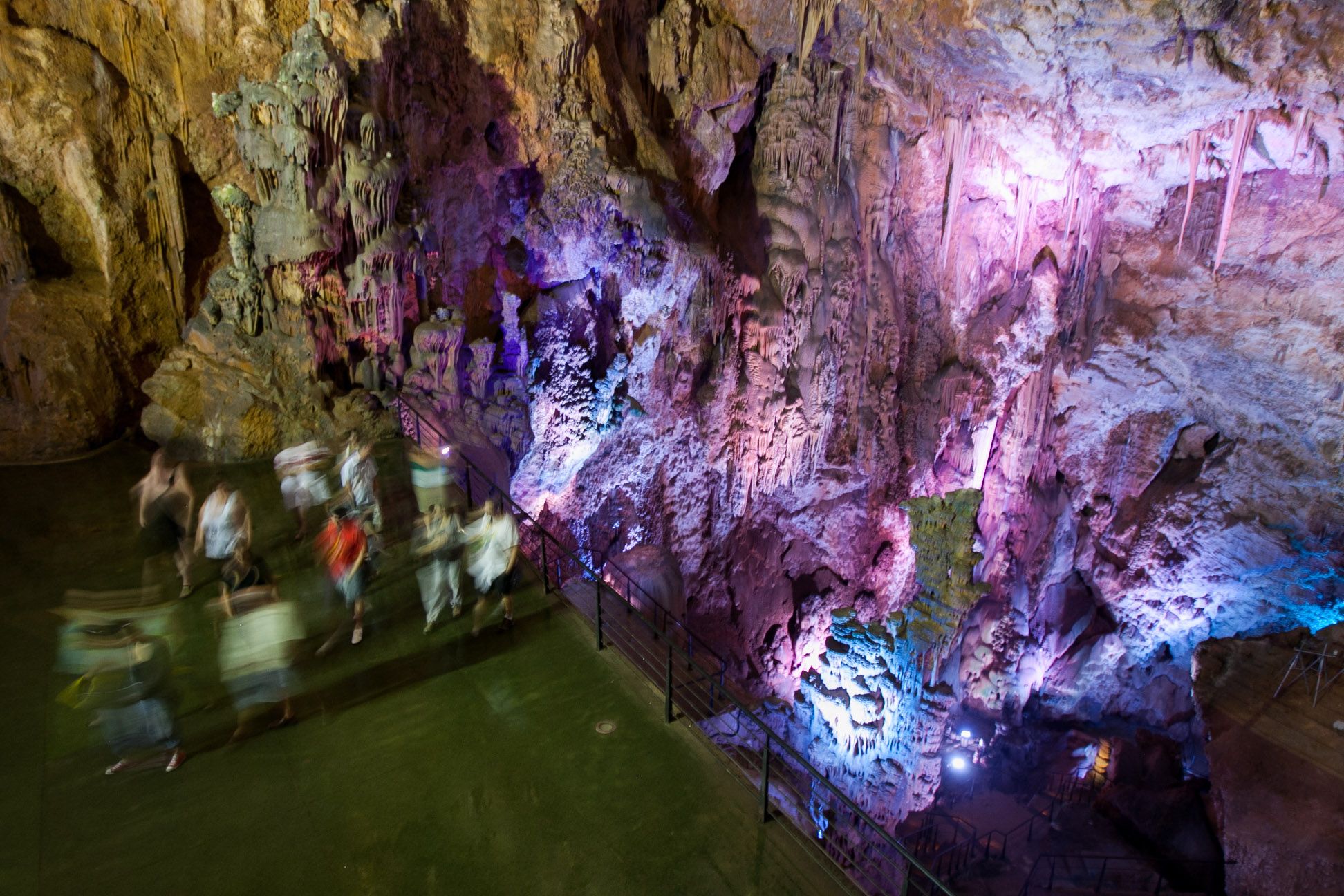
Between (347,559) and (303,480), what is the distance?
196 cm

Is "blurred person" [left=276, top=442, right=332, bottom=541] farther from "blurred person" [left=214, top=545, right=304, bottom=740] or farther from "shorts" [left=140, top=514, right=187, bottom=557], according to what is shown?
"blurred person" [left=214, top=545, right=304, bottom=740]

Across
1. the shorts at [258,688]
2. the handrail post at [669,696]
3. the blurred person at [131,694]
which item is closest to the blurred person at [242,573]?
the shorts at [258,688]

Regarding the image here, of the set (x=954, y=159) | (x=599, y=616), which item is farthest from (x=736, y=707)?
(x=954, y=159)

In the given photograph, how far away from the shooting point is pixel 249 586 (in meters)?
5.93

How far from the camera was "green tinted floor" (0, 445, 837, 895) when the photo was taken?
4.39 metres

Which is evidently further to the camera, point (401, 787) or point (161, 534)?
point (161, 534)

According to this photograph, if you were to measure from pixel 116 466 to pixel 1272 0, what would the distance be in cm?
1487

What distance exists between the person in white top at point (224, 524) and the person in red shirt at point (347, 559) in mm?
598

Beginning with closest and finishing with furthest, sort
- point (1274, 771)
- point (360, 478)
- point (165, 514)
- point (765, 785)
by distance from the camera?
point (765, 785) < point (165, 514) < point (360, 478) < point (1274, 771)

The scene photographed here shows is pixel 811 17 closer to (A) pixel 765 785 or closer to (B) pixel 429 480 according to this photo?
(B) pixel 429 480

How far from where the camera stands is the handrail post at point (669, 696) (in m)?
5.39

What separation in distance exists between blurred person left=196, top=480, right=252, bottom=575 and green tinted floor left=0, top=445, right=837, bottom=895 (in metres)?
0.66

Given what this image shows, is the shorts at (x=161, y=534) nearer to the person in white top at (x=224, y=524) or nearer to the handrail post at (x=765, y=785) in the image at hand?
the person in white top at (x=224, y=524)

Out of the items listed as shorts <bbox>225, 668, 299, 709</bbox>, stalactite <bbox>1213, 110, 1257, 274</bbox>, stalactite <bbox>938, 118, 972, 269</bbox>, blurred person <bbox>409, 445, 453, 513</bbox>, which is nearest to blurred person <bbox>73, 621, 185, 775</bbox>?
shorts <bbox>225, 668, 299, 709</bbox>
